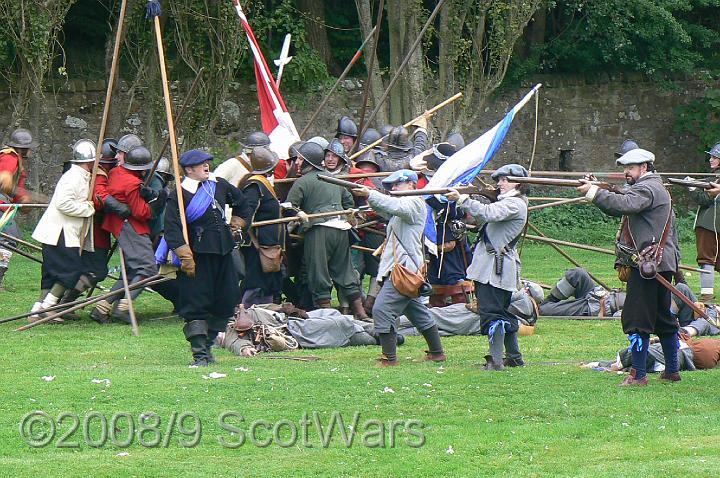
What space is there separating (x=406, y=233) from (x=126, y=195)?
375 centimetres

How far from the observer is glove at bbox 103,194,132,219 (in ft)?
43.3

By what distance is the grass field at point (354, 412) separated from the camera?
7.48 metres

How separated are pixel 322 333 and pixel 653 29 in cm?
1612

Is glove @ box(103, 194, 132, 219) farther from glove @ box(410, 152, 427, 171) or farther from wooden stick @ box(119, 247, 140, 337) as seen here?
glove @ box(410, 152, 427, 171)

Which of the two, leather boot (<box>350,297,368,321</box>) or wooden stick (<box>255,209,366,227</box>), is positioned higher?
wooden stick (<box>255,209,366,227</box>)

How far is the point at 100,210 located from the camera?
44.1 feet

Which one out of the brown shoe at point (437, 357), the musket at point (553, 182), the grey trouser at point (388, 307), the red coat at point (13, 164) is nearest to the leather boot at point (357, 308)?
the brown shoe at point (437, 357)

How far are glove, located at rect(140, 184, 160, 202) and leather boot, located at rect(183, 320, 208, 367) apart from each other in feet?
9.70

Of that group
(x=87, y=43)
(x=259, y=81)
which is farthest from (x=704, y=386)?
(x=87, y=43)

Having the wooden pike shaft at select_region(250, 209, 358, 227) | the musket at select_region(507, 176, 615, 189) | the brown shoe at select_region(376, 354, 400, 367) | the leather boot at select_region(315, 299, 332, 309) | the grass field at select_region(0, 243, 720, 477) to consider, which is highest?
the musket at select_region(507, 176, 615, 189)

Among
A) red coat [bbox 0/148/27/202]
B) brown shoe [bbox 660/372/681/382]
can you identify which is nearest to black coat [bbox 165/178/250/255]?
brown shoe [bbox 660/372/681/382]

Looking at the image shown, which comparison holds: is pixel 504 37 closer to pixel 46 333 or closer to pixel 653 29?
pixel 653 29

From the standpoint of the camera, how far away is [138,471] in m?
7.29

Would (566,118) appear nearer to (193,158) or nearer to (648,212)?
(193,158)
